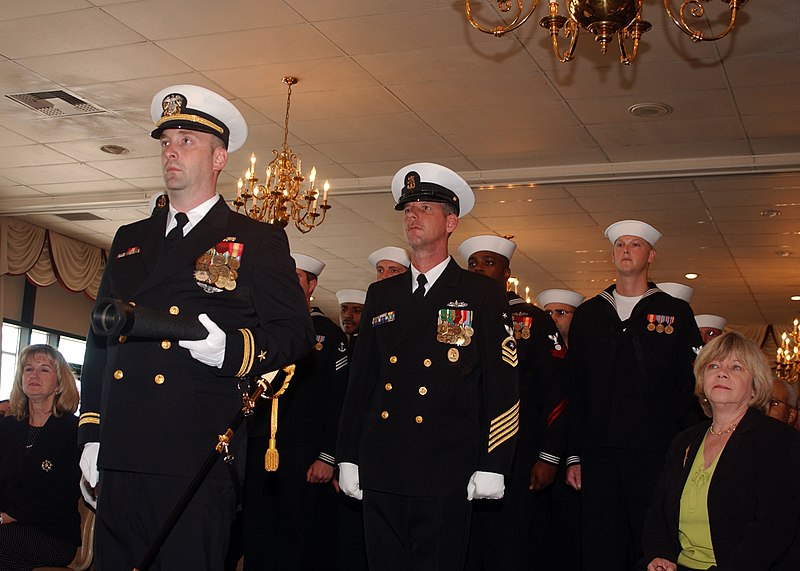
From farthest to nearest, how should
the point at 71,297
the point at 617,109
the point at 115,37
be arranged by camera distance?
→ the point at 71,297, the point at 617,109, the point at 115,37

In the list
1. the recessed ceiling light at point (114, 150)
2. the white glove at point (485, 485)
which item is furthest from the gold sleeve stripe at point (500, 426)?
the recessed ceiling light at point (114, 150)

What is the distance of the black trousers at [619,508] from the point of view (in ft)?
14.0

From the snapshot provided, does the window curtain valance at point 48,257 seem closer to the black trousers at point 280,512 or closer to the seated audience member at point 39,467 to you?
the seated audience member at point 39,467

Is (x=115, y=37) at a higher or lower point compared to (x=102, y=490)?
higher

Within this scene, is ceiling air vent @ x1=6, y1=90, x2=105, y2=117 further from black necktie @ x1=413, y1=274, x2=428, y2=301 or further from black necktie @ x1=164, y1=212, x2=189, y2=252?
black necktie @ x1=164, y1=212, x2=189, y2=252

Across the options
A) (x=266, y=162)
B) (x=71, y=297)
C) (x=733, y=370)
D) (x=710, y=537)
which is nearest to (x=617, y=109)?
(x=266, y=162)

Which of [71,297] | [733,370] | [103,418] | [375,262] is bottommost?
[103,418]

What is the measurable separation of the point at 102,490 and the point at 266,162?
7270 mm

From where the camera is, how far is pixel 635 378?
14.6 ft

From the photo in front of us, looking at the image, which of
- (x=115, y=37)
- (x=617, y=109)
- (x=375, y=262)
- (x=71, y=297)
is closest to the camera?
(x=375, y=262)

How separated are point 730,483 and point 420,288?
1.22 metres

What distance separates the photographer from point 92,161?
983cm

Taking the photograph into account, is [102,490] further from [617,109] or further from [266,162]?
[266,162]

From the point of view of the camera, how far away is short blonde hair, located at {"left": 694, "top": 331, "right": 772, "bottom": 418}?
143 inches
